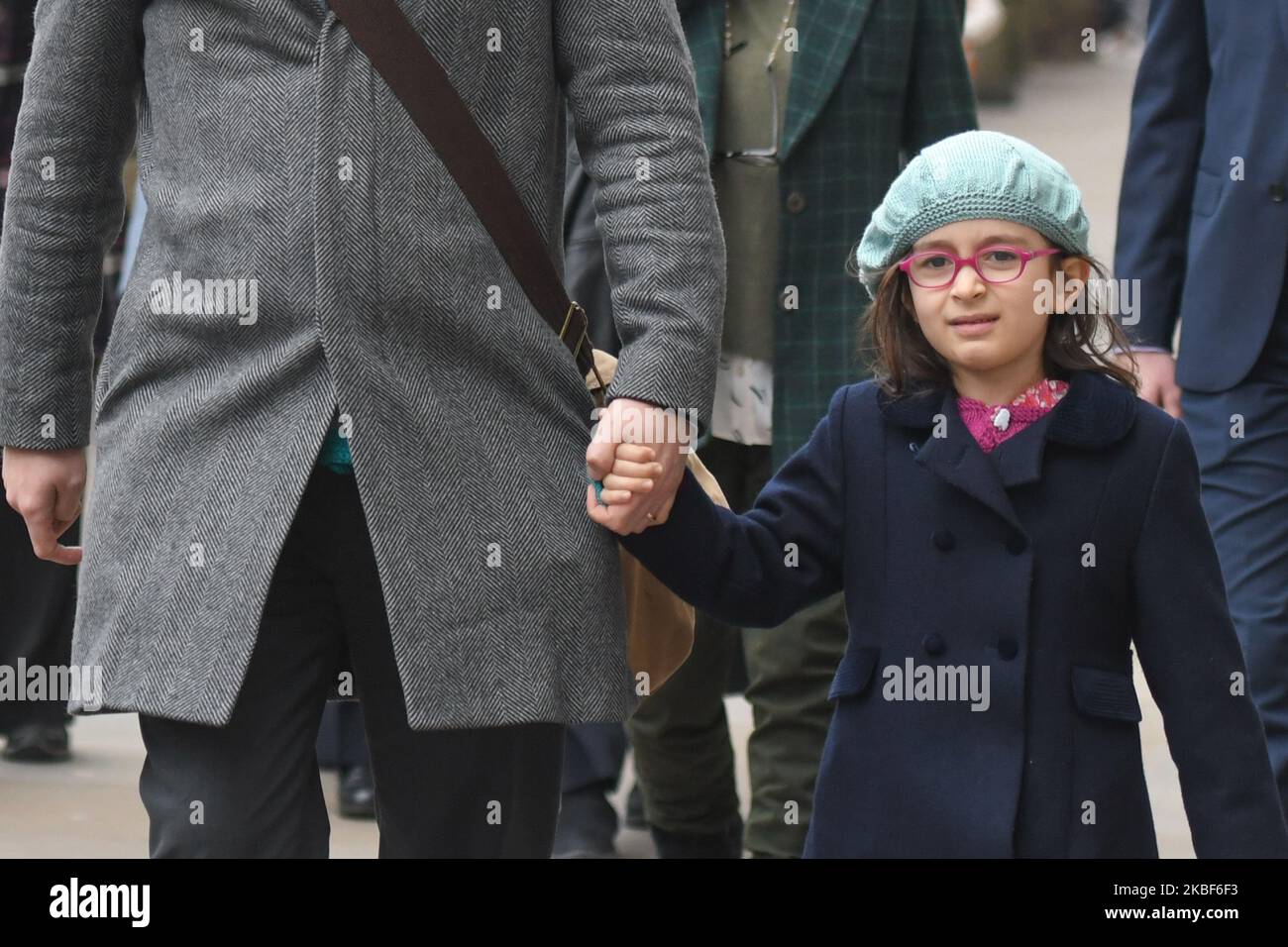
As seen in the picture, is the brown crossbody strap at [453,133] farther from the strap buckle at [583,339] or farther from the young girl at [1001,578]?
the young girl at [1001,578]

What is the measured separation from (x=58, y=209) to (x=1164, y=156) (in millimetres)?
2389

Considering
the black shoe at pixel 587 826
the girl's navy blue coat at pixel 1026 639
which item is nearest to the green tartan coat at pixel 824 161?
the black shoe at pixel 587 826

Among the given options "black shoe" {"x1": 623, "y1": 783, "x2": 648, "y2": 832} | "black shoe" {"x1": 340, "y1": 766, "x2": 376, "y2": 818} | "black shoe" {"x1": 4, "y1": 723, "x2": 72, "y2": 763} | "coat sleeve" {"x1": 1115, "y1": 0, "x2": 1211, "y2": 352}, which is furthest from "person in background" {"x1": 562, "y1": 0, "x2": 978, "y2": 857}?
"black shoe" {"x1": 4, "y1": 723, "x2": 72, "y2": 763}

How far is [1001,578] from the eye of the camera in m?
3.35

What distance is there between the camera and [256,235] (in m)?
3.09

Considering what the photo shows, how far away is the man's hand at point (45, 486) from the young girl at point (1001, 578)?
74 centimetres

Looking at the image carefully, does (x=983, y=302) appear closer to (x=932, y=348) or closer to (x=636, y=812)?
(x=932, y=348)

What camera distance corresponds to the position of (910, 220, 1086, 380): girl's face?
11.0 feet

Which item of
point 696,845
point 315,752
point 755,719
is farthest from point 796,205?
point 315,752

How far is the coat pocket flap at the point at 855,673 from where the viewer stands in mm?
3359

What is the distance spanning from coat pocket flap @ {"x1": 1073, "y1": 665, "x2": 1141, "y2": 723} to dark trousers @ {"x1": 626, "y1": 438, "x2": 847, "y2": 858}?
1516mm

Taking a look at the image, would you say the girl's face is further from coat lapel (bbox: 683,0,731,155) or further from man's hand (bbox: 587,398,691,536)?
coat lapel (bbox: 683,0,731,155)

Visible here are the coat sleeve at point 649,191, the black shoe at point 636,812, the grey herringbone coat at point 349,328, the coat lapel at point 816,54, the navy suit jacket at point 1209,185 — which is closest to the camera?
the grey herringbone coat at point 349,328
